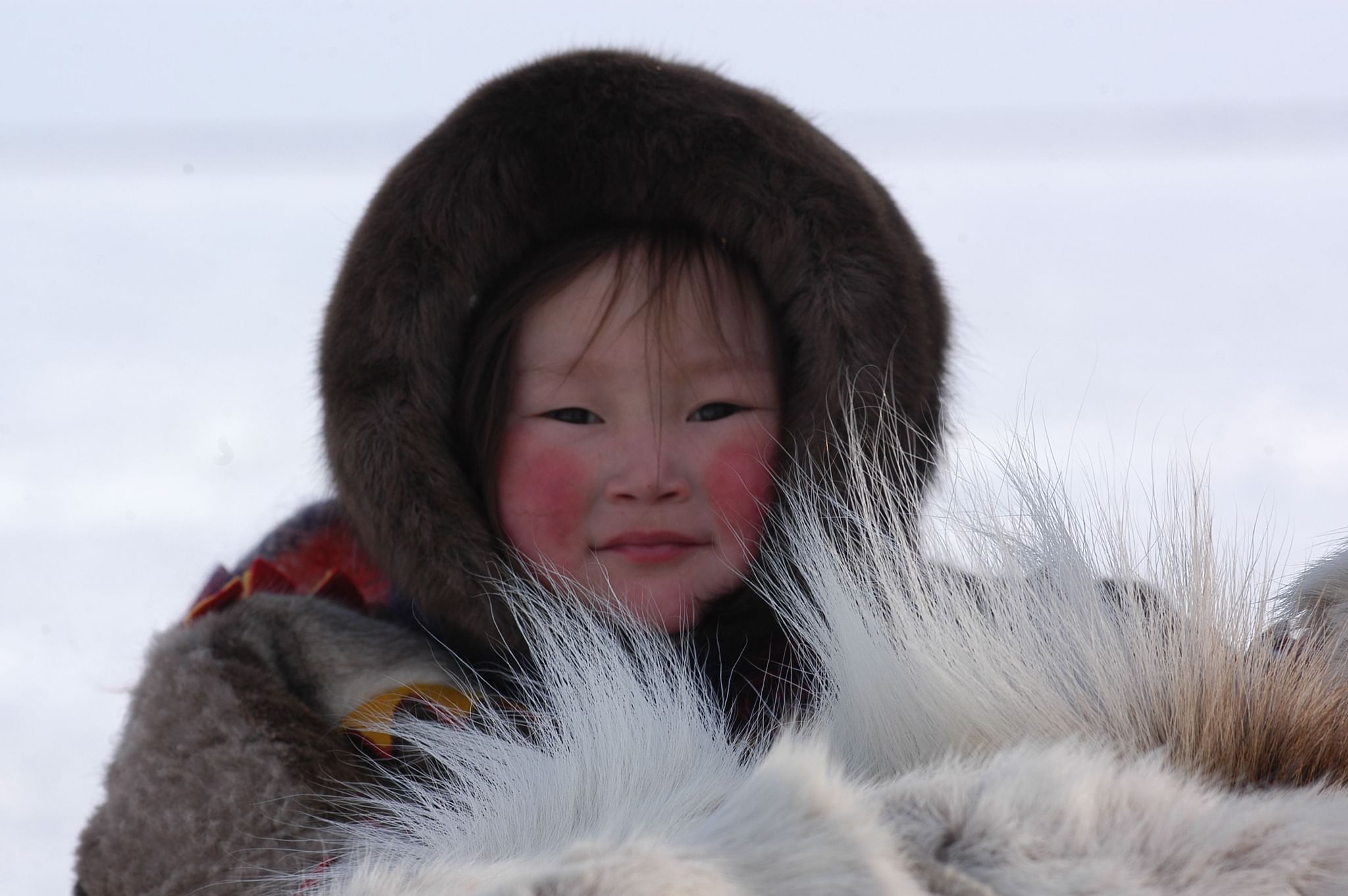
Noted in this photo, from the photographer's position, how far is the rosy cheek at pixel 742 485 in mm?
1123

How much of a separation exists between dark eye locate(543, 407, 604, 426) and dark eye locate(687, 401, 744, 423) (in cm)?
10

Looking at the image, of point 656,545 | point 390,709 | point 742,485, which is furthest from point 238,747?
point 742,485

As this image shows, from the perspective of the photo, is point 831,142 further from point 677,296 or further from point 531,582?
point 531,582

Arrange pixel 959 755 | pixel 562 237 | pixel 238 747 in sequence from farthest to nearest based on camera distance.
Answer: pixel 562 237, pixel 238 747, pixel 959 755

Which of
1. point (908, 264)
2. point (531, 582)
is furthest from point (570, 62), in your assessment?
point (531, 582)

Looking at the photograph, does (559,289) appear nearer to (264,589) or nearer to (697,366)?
(697,366)

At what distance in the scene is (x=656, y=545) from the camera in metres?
1.13

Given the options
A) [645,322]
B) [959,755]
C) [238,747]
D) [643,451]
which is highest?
[645,322]

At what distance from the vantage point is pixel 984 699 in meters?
0.58

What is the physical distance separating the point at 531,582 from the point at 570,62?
1.88ft

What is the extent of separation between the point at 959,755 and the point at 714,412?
2.13 ft


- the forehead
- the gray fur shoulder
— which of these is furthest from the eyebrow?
the gray fur shoulder

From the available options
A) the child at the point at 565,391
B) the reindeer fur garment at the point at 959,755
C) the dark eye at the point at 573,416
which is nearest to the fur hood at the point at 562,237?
the child at the point at 565,391

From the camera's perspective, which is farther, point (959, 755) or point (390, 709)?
point (390, 709)
